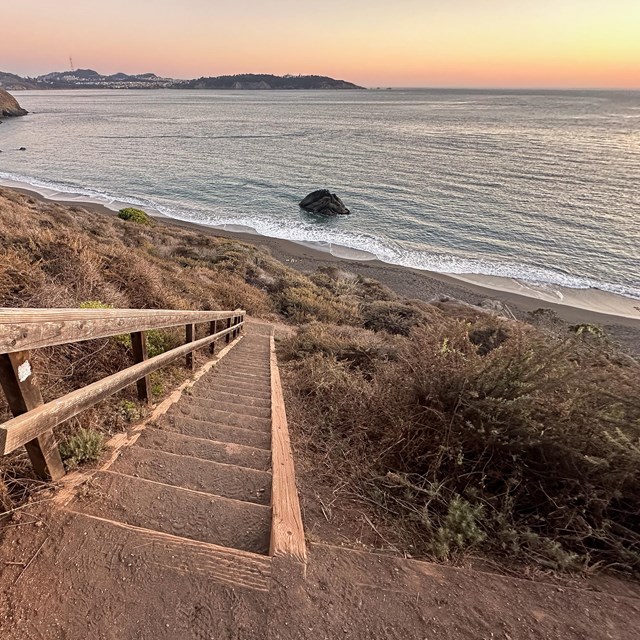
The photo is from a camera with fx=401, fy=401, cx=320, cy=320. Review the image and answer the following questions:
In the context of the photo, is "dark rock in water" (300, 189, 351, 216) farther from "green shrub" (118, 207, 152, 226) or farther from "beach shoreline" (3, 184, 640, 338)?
"green shrub" (118, 207, 152, 226)

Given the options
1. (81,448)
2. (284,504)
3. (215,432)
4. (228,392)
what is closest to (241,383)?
(228,392)

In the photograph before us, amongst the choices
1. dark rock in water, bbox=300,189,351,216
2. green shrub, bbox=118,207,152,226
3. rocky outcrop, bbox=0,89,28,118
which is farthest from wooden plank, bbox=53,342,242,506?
rocky outcrop, bbox=0,89,28,118

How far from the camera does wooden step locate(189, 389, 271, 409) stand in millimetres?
4757

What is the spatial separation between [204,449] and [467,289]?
1886 centimetres

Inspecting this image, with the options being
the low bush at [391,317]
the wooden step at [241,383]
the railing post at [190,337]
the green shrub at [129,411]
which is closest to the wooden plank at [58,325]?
the green shrub at [129,411]

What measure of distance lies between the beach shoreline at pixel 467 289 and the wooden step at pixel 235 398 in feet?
48.7

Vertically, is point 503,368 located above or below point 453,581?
above

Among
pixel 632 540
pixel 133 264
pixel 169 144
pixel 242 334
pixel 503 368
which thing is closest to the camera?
pixel 632 540

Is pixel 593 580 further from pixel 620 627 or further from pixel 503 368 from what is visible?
pixel 503 368

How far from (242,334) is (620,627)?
9.14m

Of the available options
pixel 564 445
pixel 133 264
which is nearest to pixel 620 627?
pixel 564 445

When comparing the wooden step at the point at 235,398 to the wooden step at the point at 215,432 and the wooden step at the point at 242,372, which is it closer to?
the wooden step at the point at 215,432

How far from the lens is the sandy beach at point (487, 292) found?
17.0m

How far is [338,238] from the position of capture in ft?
88.0
